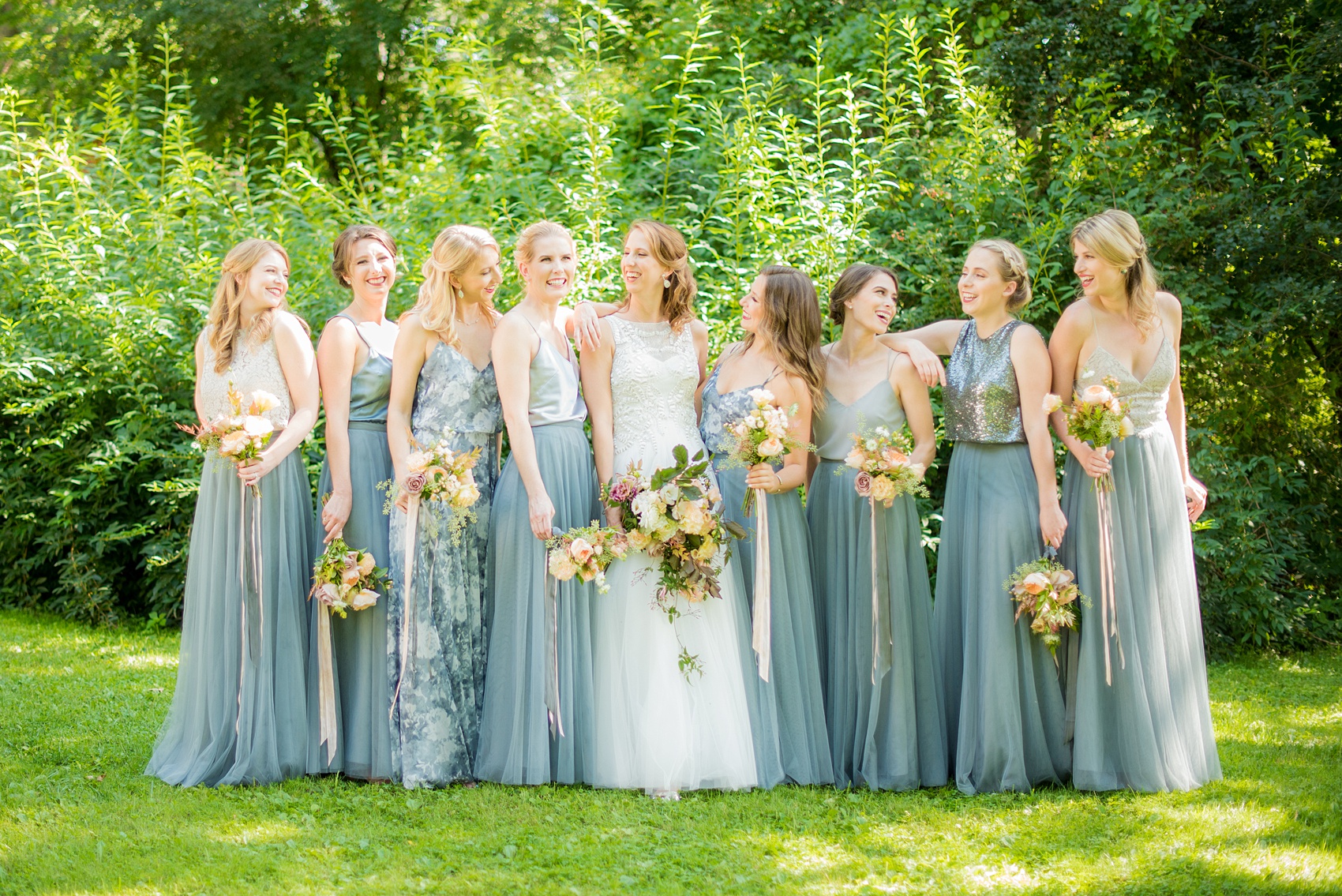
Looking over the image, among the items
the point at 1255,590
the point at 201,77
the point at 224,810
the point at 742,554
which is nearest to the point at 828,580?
A: the point at 742,554

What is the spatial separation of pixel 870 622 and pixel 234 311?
2.96 meters

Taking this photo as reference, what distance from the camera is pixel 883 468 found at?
462 cm

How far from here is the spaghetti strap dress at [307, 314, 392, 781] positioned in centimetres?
491

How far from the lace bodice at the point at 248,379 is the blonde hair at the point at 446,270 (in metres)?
0.65

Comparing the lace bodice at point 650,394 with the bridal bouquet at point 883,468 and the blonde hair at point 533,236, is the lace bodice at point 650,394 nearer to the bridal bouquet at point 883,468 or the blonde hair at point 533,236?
the blonde hair at point 533,236

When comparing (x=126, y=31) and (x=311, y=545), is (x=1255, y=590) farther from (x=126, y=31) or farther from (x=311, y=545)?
(x=126, y=31)

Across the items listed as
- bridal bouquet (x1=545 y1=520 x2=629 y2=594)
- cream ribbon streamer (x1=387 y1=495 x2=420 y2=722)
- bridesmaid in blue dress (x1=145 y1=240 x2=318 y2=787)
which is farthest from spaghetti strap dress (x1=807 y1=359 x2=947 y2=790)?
bridesmaid in blue dress (x1=145 y1=240 x2=318 y2=787)

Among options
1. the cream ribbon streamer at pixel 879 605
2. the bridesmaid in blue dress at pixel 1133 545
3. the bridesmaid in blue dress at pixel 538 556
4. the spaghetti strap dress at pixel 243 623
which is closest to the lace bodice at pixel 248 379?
the spaghetti strap dress at pixel 243 623

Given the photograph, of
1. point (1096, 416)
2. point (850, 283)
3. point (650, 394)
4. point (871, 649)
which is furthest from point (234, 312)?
point (1096, 416)

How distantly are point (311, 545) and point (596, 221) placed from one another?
8.83 feet

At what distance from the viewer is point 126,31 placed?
38.8 feet

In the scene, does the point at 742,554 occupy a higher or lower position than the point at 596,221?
lower

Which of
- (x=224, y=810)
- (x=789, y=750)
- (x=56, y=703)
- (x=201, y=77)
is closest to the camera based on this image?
(x=224, y=810)

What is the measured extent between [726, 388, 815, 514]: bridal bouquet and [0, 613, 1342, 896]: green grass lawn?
131 cm
